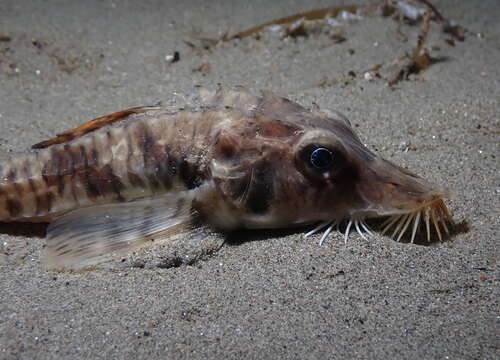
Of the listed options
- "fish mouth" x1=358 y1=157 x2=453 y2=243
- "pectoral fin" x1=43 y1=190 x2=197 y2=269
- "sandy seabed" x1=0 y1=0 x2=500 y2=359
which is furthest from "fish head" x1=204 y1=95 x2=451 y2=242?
"pectoral fin" x1=43 y1=190 x2=197 y2=269

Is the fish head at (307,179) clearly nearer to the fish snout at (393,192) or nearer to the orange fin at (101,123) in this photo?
the fish snout at (393,192)

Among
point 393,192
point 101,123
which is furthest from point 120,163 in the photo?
point 393,192

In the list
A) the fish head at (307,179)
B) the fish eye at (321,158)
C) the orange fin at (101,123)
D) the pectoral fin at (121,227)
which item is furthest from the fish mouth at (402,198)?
the orange fin at (101,123)

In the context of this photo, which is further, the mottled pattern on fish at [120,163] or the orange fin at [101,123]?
the orange fin at [101,123]

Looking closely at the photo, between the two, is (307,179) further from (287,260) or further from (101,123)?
(101,123)

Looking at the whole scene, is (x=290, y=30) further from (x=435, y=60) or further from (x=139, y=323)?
(x=139, y=323)

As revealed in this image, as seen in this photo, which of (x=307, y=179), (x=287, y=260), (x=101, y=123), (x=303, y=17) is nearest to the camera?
(x=287, y=260)

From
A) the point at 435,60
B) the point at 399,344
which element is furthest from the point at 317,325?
the point at 435,60

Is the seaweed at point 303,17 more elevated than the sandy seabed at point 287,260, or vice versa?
the seaweed at point 303,17

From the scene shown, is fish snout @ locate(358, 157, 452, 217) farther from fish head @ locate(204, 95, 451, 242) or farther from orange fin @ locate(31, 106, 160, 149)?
orange fin @ locate(31, 106, 160, 149)
